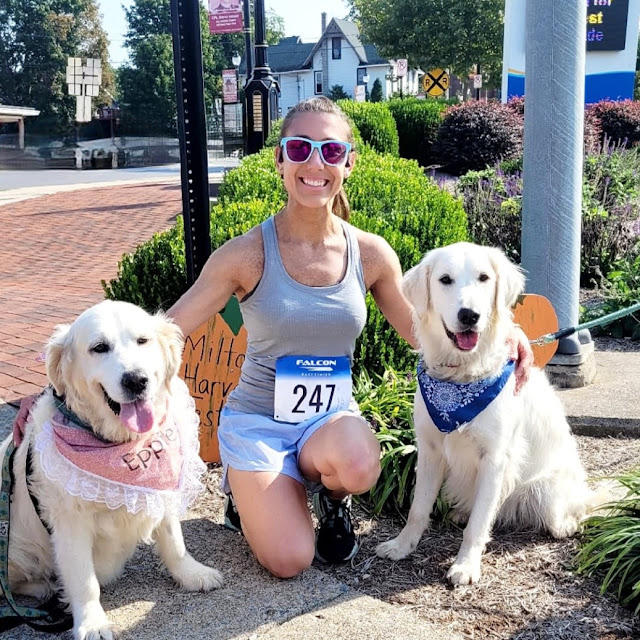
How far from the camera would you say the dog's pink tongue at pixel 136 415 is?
252 cm

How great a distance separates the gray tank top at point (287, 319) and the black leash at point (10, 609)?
3.28 feet

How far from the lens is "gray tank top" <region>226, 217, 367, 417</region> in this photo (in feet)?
10.4

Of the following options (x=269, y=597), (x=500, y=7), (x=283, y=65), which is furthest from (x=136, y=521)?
(x=283, y=65)

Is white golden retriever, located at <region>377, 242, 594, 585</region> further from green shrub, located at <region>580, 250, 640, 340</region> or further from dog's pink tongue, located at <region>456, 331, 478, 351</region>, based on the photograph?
green shrub, located at <region>580, 250, 640, 340</region>

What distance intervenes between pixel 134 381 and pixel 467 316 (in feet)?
4.12

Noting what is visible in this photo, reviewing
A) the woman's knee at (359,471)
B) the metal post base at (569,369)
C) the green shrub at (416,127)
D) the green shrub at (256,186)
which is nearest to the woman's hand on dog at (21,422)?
the woman's knee at (359,471)

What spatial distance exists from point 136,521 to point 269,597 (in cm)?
60

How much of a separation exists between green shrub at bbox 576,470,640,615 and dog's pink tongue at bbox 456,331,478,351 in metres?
0.92

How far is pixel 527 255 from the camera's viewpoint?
16.3ft

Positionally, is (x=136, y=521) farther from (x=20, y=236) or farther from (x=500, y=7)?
(x=500, y=7)

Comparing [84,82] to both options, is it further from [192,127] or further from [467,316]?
[467,316]

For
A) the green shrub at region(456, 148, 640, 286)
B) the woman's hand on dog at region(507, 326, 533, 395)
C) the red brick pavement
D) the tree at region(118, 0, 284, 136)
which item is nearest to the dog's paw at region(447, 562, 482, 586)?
the woman's hand on dog at region(507, 326, 533, 395)

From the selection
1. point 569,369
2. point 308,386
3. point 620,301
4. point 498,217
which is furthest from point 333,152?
point 498,217

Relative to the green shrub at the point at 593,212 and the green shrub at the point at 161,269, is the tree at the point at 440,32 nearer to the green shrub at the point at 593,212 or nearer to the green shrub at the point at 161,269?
the green shrub at the point at 593,212
